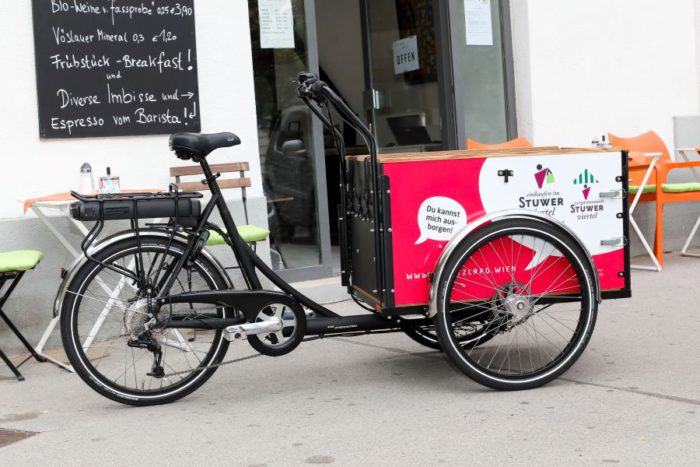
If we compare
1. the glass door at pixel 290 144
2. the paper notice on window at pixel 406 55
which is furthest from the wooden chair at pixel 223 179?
the paper notice on window at pixel 406 55

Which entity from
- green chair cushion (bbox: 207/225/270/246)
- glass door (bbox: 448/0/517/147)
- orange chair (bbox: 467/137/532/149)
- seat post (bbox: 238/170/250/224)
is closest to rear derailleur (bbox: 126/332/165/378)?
green chair cushion (bbox: 207/225/270/246)

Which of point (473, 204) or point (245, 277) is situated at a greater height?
point (473, 204)

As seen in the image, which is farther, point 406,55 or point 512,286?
point 406,55

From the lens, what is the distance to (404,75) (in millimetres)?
8711

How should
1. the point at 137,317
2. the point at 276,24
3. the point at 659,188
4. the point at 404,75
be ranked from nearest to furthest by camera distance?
the point at 137,317 → the point at 276,24 → the point at 659,188 → the point at 404,75

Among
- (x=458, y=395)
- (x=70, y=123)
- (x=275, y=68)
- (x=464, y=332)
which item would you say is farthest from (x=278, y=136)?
(x=458, y=395)

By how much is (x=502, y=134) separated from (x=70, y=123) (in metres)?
3.77

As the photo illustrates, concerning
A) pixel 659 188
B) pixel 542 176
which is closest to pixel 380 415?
pixel 542 176

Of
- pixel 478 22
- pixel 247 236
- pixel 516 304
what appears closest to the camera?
pixel 516 304

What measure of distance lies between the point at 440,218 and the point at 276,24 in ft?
10.5

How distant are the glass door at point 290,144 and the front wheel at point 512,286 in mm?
2735

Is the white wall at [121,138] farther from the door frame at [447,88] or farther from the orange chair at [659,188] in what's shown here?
the orange chair at [659,188]

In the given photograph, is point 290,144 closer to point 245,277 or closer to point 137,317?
point 245,277

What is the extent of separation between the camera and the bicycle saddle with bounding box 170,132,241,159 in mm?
4395
